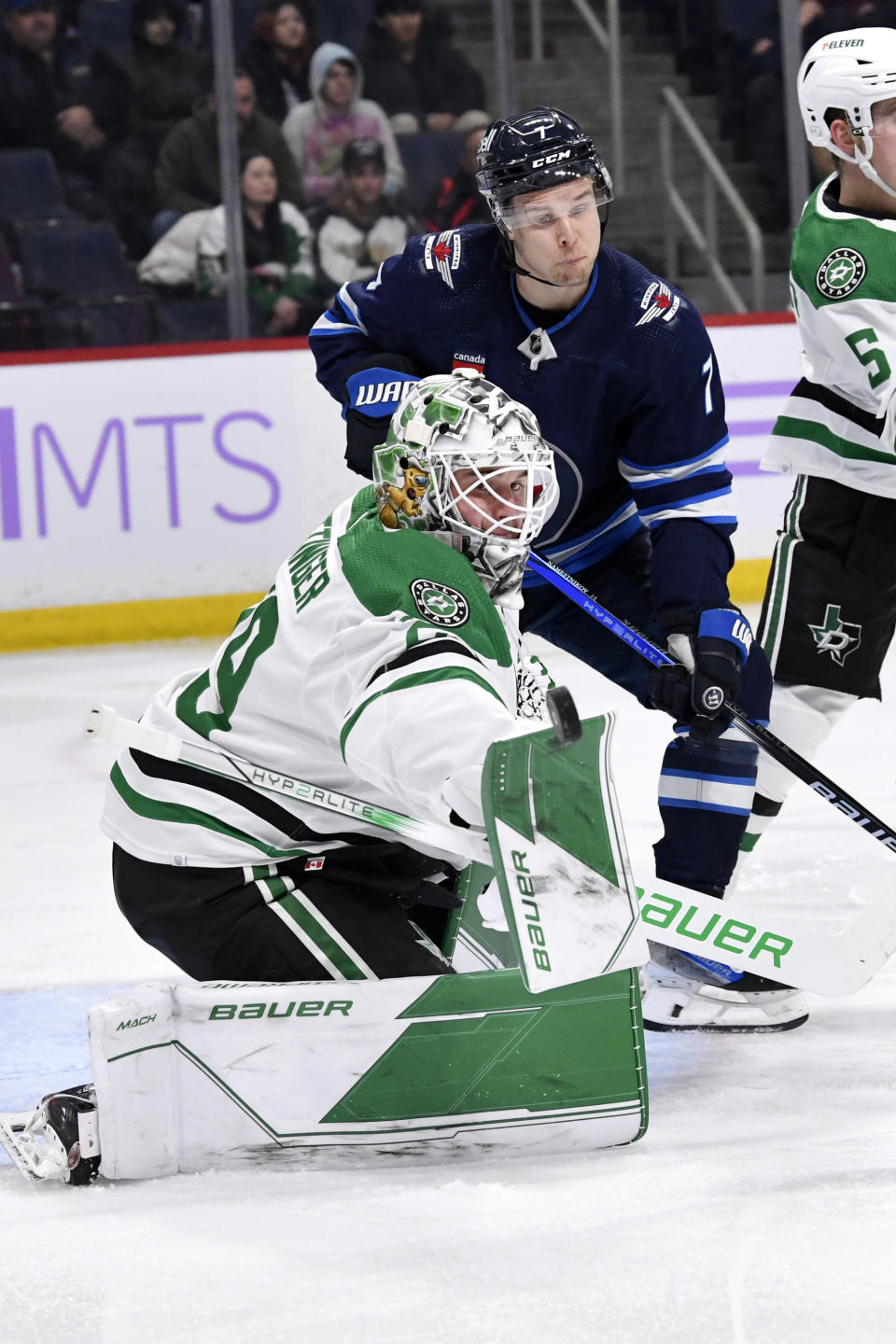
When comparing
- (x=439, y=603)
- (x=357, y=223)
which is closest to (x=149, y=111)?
(x=357, y=223)

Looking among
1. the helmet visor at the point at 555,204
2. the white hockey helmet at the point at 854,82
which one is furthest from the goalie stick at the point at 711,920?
the white hockey helmet at the point at 854,82

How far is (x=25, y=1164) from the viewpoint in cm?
174

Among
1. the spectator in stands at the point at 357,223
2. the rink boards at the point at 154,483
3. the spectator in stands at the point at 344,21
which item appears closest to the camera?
the rink boards at the point at 154,483

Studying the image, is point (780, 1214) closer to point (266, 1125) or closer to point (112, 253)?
point (266, 1125)

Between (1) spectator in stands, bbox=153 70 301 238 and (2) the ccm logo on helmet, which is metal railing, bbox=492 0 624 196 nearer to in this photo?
(1) spectator in stands, bbox=153 70 301 238

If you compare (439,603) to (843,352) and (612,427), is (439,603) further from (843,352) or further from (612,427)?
(843,352)

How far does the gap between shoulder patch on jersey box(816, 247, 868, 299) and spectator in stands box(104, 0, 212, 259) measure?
3387 mm

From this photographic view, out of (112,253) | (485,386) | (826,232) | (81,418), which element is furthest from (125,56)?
(485,386)

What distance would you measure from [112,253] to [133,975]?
133 inches

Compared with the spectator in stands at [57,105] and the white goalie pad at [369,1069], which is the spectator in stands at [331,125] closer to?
the spectator in stands at [57,105]

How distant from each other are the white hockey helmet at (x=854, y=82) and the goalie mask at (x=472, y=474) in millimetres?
845

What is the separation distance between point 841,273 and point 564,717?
1065 millimetres

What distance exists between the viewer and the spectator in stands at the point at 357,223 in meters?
5.49

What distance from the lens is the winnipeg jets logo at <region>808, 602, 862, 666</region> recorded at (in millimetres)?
2451
